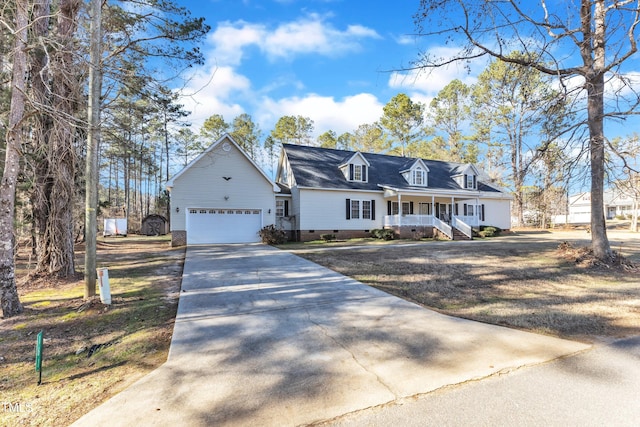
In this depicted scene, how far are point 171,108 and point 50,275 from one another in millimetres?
6926

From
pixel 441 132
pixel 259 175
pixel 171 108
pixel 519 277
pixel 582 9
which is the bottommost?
pixel 519 277

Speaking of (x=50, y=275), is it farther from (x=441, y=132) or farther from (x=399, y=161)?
(x=441, y=132)

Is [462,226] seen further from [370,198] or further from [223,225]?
[223,225]

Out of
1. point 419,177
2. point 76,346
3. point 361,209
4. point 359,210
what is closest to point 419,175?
point 419,177

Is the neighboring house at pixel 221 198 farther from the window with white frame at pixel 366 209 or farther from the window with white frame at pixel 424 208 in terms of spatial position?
the window with white frame at pixel 424 208

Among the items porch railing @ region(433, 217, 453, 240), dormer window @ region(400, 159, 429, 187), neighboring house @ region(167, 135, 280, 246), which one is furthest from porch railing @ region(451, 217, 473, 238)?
neighboring house @ region(167, 135, 280, 246)

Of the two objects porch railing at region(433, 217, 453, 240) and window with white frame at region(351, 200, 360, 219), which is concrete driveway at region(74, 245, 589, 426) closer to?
window with white frame at region(351, 200, 360, 219)

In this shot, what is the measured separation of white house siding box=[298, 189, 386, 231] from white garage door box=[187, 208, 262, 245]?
3020mm

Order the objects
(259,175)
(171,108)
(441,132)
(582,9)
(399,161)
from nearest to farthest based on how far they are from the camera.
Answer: (582,9) → (171,108) → (259,175) → (399,161) → (441,132)

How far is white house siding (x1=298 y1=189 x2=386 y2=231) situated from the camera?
778 inches

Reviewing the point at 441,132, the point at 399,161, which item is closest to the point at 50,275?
the point at 399,161

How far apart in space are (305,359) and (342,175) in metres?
19.3

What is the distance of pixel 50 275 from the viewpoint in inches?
313

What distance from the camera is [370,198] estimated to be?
2166cm
